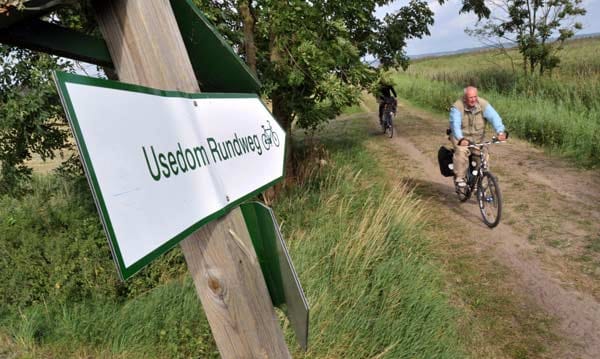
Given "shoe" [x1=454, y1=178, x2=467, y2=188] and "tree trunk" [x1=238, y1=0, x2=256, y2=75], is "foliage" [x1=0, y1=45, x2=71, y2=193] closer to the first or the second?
"tree trunk" [x1=238, y1=0, x2=256, y2=75]

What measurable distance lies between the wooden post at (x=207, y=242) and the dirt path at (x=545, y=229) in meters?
3.03

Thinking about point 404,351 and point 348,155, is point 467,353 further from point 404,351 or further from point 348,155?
point 348,155

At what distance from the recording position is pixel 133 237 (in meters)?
0.77

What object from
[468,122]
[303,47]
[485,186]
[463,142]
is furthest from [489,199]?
[303,47]

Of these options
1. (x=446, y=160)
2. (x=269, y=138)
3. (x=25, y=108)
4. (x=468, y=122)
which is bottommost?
(x=446, y=160)

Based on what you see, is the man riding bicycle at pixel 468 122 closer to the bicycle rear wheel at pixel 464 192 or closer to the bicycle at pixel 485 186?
the bicycle at pixel 485 186

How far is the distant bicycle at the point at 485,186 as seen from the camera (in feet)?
16.9

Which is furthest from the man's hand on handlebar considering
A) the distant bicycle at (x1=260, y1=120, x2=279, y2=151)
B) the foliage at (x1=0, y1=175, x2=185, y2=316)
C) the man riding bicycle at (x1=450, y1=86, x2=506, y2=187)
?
the distant bicycle at (x1=260, y1=120, x2=279, y2=151)

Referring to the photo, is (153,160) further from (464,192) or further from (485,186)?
(464,192)

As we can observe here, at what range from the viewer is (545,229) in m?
5.11

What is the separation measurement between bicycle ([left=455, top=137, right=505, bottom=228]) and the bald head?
22.1 inches

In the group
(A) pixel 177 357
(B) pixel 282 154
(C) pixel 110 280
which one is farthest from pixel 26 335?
(B) pixel 282 154

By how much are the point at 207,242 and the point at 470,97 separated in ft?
16.6

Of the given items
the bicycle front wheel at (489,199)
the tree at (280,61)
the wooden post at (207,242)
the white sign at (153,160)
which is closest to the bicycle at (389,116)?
the tree at (280,61)
